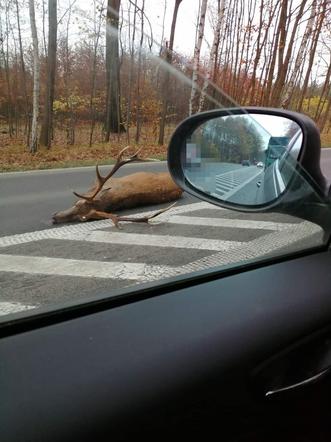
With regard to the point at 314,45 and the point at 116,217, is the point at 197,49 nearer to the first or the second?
the point at 116,217

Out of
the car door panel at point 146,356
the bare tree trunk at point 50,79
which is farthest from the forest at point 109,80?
the car door panel at point 146,356

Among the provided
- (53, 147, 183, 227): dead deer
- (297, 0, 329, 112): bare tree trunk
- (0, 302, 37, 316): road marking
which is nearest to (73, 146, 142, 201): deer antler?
(53, 147, 183, 227): dead deer

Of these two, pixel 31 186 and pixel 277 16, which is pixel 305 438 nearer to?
pixel 31 186

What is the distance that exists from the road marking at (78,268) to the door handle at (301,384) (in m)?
0.50

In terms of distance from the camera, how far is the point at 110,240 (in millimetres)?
1649

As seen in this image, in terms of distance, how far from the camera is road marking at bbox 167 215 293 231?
177cm

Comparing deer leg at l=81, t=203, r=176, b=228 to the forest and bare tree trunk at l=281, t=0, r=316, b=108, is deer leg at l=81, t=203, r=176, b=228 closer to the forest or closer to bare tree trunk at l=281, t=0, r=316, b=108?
the forest

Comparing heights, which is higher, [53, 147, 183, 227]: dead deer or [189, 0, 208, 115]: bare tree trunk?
[189, 0, 208, 115]: bare tree trunk

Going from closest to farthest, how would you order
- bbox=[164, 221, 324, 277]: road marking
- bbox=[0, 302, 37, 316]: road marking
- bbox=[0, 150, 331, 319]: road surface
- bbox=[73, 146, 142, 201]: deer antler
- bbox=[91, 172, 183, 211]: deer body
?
1. bbox=[0, 302, 37, 316]: road marking
2. bbox=[0, 150, 331, 319]: road surface
3. bbox=[164, 221, 324, 277]: road marking
4. bbox=[91, 172, 183, 211]: deer body
5. bbox=[73, 146, 142, 201]: deer antler

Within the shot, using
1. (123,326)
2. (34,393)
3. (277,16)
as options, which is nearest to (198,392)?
(123,326)

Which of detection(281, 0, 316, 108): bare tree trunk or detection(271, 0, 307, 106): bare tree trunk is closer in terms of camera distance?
detection(271, 0, 307, 106): bare tree trunk

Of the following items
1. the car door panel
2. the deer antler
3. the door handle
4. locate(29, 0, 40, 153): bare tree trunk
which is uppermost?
locate(29, 0, 40, 153): bare tree trunk

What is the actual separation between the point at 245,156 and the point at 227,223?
383 mm

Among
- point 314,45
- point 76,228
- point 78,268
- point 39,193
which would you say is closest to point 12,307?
point 78,268
